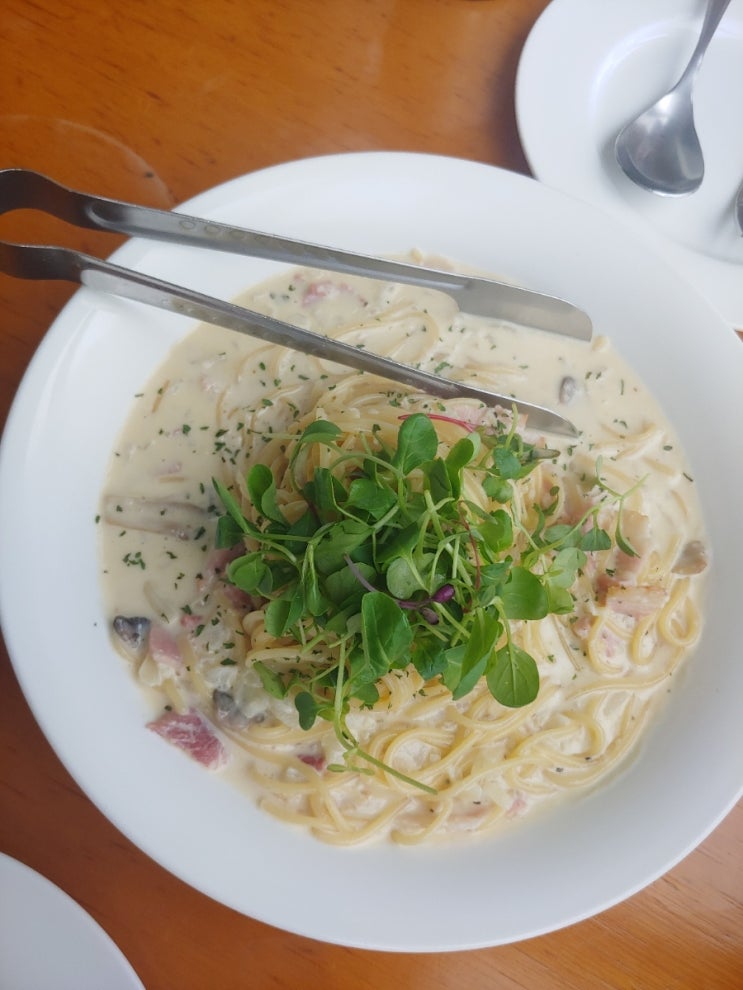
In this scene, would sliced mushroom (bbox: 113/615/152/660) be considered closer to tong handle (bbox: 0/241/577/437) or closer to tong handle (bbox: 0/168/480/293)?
tong handle (bbox: 0/241/577/437)

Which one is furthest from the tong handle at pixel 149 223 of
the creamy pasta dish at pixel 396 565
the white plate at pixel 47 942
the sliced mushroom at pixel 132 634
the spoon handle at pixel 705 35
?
the white plate at pixel 47 942

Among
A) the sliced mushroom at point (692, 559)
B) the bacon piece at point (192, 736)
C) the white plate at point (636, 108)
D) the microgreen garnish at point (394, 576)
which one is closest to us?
the microgreen garnish at point (394, 576)

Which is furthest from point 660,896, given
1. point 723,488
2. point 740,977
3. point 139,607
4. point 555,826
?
point 139,607

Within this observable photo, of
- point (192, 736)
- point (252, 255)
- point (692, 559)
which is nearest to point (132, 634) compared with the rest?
point (192, 736)

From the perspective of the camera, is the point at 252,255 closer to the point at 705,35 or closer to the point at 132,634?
the point at 132,634

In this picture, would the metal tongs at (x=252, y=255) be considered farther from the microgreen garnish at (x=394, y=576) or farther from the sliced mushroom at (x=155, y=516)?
the sliced mushroom at (x=155, y=516)
